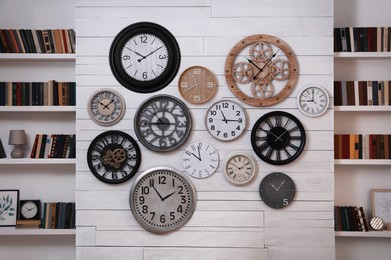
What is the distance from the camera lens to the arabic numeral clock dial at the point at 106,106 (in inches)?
148

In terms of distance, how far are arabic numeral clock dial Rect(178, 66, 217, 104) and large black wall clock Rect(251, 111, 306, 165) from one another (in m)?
0.43

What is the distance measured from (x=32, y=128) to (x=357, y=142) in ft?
8.18

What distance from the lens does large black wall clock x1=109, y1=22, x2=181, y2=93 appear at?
148 inches

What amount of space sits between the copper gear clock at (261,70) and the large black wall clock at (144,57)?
427 mm

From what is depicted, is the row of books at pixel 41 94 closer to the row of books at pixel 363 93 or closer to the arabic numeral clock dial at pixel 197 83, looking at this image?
the arabic numeral clock dial at pixel 197 83

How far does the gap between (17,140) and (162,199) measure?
3.88ft

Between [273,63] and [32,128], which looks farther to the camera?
[32,128]

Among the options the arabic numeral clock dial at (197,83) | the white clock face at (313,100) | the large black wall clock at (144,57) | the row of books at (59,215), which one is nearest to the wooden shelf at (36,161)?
the row of books at (59,215)

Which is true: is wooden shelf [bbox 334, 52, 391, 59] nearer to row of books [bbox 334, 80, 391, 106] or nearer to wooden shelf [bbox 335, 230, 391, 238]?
row of books [bbox 334, 80, 391, 106]

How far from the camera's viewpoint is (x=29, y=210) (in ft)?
13.1

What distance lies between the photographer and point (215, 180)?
378 centimetres

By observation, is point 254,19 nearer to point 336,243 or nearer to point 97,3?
point 97,3

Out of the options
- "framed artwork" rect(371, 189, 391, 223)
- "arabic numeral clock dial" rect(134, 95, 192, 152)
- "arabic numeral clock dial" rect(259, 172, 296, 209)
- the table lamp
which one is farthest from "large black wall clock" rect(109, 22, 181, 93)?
"framed artwork" rect(371, 189, 391, 223)

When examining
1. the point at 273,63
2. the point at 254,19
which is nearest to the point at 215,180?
the point at 273,63
